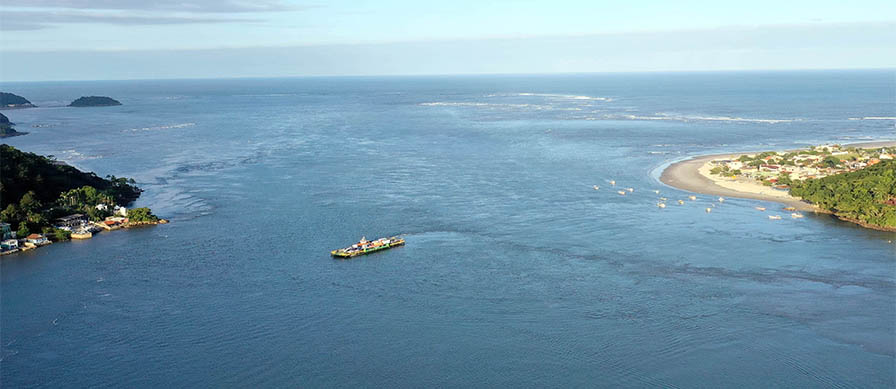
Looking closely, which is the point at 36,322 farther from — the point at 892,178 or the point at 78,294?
the point at 892,178

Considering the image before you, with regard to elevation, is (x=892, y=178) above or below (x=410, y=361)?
above

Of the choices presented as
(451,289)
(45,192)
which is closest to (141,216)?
(45,192)

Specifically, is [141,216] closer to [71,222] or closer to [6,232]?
[71,222]

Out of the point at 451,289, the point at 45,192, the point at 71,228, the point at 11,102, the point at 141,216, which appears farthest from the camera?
the point at 11,102

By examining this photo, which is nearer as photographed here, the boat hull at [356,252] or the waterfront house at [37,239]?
the boat hull at [356,252]

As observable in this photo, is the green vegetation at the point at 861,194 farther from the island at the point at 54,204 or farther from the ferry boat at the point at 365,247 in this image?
the island at the point at 54,204

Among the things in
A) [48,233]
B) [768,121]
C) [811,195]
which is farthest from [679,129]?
[48,233]

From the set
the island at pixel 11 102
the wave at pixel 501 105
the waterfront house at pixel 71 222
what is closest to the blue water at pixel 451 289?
the waterfront house at pixel 71 222
